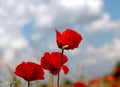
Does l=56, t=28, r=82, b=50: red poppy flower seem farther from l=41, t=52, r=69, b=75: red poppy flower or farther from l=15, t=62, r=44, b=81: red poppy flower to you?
l=15, t=62, r=44, b=81: red poppy flower

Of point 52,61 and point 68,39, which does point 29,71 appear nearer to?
point 52,61

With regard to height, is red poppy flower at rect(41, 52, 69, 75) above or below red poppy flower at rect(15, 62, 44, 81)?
above

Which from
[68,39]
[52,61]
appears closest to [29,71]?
[52,61]

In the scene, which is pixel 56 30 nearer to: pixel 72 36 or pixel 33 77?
pixel 72 36

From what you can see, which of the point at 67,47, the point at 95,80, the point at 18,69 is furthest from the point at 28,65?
the point at 95,80

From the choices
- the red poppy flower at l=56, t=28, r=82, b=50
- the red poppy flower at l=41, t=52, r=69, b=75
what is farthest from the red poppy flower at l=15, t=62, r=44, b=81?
the red poppy flower at l=56, t=28, r=82, b=50

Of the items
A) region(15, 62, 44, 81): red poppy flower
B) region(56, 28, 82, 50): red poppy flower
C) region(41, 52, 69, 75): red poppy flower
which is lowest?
region(15, 62, 44, 81): red poppy flower
